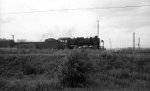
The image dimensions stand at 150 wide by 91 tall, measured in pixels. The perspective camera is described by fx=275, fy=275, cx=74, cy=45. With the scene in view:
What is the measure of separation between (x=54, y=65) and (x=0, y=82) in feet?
46.8

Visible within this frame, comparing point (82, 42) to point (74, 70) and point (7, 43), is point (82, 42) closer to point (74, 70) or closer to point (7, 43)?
point (7, 43)

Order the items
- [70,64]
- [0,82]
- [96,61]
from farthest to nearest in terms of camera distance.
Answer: [96,61], [70,64], [0,82]

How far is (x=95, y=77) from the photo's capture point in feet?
108

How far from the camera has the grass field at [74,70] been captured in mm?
28737

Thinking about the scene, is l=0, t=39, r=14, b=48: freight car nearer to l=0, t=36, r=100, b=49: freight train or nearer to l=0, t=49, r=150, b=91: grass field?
l=0, t=36, r=100, b=49: freight train

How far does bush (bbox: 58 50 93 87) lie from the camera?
28.8 m

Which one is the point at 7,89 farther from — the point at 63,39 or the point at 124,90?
the point at 63,39

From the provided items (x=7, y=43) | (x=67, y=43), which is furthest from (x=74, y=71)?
(x=7, y=43)

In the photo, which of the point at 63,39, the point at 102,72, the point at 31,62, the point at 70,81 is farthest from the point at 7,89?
the point at 63,39

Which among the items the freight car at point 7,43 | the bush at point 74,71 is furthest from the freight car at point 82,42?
the bush at point 74,71

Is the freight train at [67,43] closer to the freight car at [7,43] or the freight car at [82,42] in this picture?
the freight car at [82,42]

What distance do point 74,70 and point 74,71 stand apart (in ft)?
0.35

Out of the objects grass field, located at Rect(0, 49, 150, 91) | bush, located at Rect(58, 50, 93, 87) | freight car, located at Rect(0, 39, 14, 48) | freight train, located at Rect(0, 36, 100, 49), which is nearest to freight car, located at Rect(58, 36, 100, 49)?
freight train, located at Rect(0, 36, 100, 49)

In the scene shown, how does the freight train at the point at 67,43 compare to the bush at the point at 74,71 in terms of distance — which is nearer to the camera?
the bush at the point at 74,71
